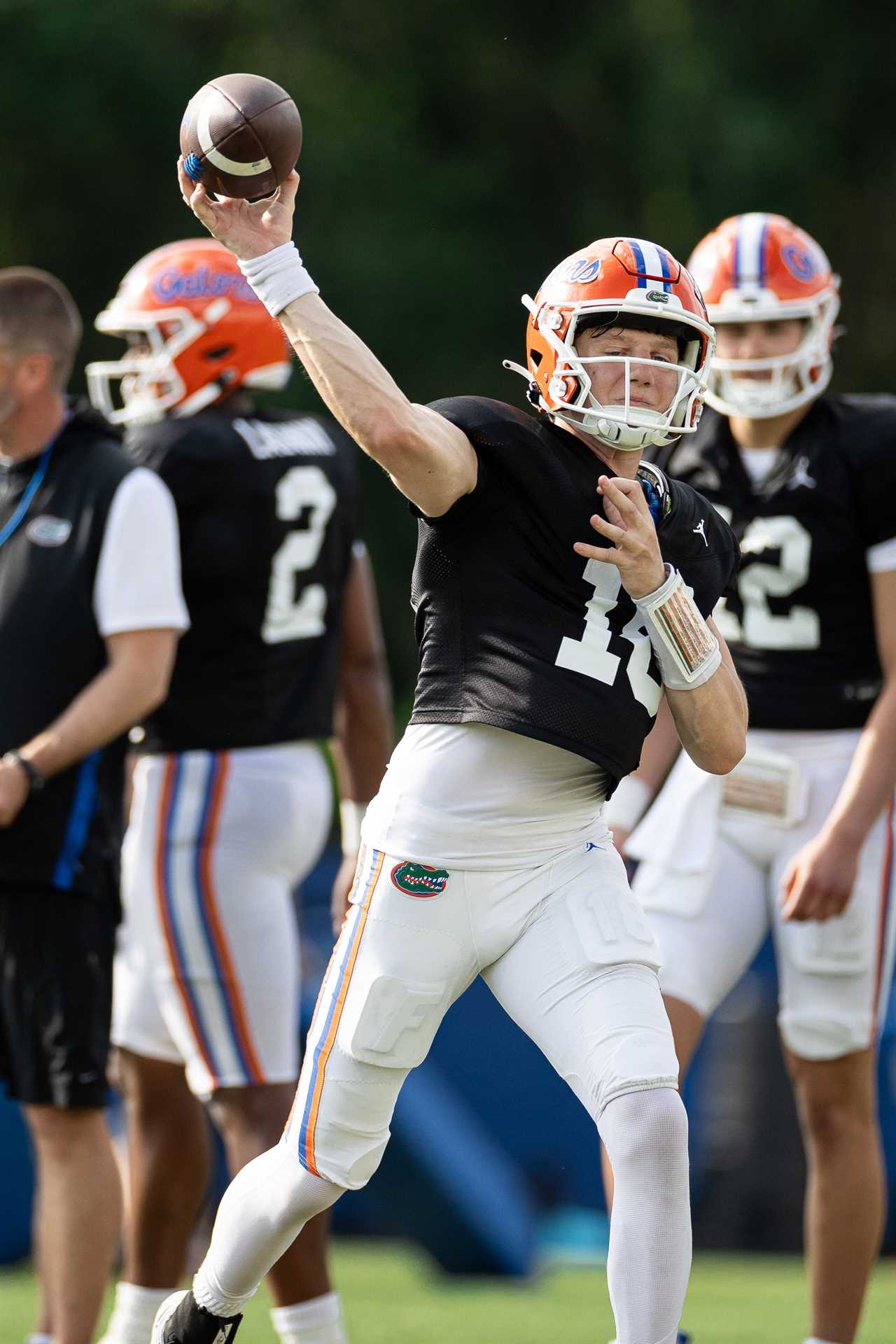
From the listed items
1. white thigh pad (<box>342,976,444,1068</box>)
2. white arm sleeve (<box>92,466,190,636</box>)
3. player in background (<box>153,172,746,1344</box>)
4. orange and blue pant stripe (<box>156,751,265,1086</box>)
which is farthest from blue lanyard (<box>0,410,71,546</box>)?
white thigh pad (<box>342,976,444,1068</box>)

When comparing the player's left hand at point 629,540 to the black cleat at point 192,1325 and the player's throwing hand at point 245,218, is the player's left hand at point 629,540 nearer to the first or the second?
the player's throwing hand at point 245,218

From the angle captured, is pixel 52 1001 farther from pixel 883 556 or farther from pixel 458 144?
pixel 458 144

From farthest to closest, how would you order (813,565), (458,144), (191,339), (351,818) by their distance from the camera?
(458,144) → (351,818) → (191,339) → (813,565)

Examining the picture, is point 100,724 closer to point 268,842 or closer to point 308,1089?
point 268,842

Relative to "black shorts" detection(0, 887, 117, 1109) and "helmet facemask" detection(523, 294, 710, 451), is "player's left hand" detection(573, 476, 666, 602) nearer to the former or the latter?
"helmet facemask" detection(523, 294, 710, 451)

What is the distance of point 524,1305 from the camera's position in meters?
6.39

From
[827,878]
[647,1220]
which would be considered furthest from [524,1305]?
[647,1220]

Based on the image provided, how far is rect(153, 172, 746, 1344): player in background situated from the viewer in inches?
130

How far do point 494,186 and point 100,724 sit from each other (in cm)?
1144

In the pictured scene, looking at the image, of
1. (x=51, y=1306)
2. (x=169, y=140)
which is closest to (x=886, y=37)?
(x=169, y=140)

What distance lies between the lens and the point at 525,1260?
7145 mm

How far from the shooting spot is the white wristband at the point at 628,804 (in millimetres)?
4668

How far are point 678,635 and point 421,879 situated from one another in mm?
559

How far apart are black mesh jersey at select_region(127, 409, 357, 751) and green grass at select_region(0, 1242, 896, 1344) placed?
1.67 metres
